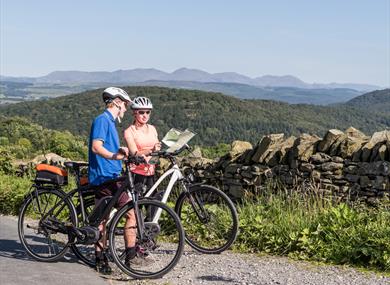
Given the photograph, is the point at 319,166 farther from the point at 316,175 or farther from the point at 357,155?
the point at 357,155

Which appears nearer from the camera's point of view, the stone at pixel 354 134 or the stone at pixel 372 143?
the stone at pixel 372 143

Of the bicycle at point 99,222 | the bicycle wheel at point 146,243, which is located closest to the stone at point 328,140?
the bicycle at point 99,222

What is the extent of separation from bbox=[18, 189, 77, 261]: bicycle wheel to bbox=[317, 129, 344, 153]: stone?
534 centimetres

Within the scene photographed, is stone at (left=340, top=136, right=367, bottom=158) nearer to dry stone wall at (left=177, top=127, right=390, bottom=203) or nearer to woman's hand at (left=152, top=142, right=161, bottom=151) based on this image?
dry stone wall at (left=177, top=127, right=390, bottom=203)

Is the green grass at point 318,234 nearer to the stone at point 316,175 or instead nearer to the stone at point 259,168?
the stone at point 316,175

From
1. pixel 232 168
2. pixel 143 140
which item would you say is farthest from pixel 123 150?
pixel 232 168

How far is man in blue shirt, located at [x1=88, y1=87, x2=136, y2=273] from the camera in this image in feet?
18.2

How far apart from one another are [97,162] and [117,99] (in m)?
0.68

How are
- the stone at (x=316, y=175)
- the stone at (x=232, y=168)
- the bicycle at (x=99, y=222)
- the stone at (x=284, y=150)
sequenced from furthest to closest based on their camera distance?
the stone at (x=232, y=168) → the stone at (x=284, y=150) → the stone at (x=316, y=175) → the bicycle at (x=99, y=222)

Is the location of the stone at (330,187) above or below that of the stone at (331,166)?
below

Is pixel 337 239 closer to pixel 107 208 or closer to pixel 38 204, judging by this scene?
pixel 107 208

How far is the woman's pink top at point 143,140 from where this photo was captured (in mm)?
6012

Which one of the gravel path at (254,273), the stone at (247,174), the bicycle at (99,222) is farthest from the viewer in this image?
the stone at (247,174)

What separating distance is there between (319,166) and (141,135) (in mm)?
4690
